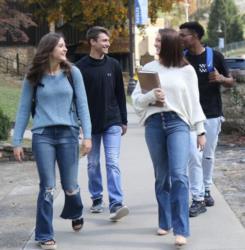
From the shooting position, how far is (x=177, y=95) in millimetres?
5324

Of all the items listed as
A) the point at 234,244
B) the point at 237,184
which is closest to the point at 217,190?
the point at 237,184

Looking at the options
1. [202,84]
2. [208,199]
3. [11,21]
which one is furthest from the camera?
[11,21]

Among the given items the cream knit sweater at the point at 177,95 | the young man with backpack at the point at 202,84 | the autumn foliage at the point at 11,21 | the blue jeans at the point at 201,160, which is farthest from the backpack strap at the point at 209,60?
the autumn foliage at the point at 11,21

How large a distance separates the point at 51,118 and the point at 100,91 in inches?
45.5

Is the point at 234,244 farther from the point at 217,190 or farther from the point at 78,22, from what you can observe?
the point at 78,22

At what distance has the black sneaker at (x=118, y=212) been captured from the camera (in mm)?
6141

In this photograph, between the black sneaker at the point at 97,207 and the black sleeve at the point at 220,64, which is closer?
the black sleeve at the point at 220,64

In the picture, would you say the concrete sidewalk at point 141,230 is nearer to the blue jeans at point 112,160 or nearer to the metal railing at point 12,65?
the blue jeans at point 112,160

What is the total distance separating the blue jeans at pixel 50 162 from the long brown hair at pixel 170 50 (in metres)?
0.97

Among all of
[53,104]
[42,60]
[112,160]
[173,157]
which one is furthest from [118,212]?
[42,60]

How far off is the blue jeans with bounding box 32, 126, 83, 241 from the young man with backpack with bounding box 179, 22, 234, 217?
4.49 feet

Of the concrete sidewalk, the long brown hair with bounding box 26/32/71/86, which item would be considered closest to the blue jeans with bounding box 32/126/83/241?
the concrete sidewalk

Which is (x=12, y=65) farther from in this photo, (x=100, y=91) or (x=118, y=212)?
(x=118, y=212)

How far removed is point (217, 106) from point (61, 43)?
6.40 feet
